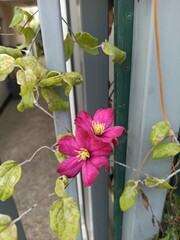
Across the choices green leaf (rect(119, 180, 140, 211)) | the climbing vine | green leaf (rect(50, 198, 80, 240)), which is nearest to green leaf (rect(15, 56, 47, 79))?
the climbing vine

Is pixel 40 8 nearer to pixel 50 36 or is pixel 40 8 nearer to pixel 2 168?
pixel 50 36

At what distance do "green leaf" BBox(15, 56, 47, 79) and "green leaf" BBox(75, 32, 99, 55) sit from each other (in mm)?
131

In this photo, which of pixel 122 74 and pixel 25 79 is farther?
pixel 122 74

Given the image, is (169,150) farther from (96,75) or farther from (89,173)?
(96,75)

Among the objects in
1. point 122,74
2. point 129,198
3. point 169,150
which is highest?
point 122,74

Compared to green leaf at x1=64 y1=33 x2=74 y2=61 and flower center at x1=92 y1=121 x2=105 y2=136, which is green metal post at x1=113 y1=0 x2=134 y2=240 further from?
flower center at x1=92 y1=121 x2=105 y2=136

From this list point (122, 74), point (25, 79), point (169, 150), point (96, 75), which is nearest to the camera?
point (25, 79)

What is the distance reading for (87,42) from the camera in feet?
1.51

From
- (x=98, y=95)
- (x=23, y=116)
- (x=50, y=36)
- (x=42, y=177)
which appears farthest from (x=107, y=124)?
(x=23, y=116)

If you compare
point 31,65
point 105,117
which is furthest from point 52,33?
point 105,117

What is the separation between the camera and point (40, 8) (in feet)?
1.12

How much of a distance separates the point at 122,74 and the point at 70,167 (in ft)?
1.02

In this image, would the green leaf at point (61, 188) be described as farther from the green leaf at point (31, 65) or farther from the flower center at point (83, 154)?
the green leaf at point (31, 65)

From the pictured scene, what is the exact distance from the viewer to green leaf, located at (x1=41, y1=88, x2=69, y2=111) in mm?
384
